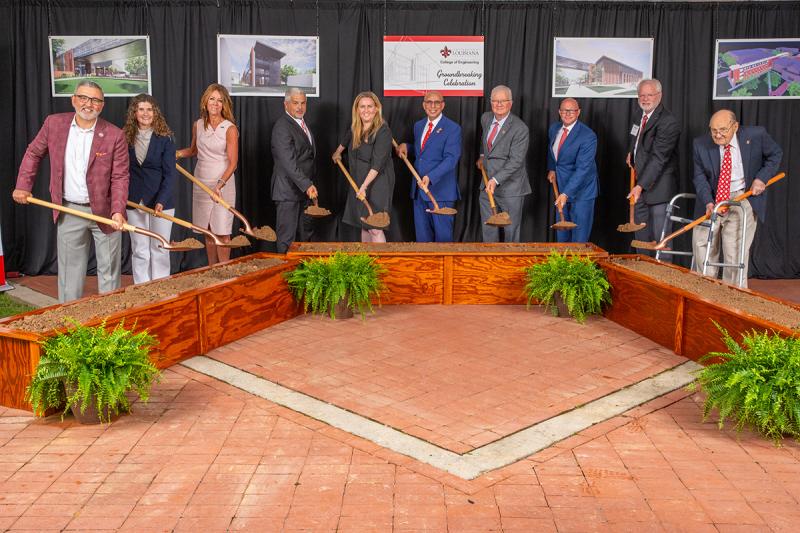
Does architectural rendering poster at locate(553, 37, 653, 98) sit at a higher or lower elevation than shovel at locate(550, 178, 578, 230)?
higher

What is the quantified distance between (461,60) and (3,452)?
21.8 feet

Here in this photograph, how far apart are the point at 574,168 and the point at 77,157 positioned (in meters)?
4.76

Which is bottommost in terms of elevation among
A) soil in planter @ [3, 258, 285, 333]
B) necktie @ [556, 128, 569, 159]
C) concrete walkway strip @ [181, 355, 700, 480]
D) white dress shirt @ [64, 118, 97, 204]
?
concrete walkway strip @ [181, 355, 700, 480]

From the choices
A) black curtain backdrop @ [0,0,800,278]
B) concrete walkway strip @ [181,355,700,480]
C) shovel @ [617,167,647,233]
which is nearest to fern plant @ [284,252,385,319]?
concrete walkway strip @ [181,355,700,480]

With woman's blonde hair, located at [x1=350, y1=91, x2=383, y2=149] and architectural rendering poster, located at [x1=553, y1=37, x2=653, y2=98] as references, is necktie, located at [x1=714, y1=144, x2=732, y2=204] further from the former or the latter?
woman's blonde hair, located at [x1=350, y1=91, x2=383, y2=149]

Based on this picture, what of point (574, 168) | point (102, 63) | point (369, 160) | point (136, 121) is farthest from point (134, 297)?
point (574, 168)

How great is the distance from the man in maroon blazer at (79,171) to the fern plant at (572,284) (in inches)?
131

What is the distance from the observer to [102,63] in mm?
9664

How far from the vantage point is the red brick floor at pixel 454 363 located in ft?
16.9

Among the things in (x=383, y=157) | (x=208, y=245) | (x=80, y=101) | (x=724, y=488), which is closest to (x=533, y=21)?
(x=383, y=157)

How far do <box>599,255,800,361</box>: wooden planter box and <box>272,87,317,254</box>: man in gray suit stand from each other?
120 inches

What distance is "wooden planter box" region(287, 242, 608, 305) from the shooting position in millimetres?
7684

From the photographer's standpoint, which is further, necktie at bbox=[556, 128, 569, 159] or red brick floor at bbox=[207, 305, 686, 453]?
necktie at bbox=[556, 128, 569, 159]

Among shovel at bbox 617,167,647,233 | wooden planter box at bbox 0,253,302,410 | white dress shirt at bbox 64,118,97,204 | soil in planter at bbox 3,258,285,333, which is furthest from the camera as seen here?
shovel at bbox 617,167,647,233
